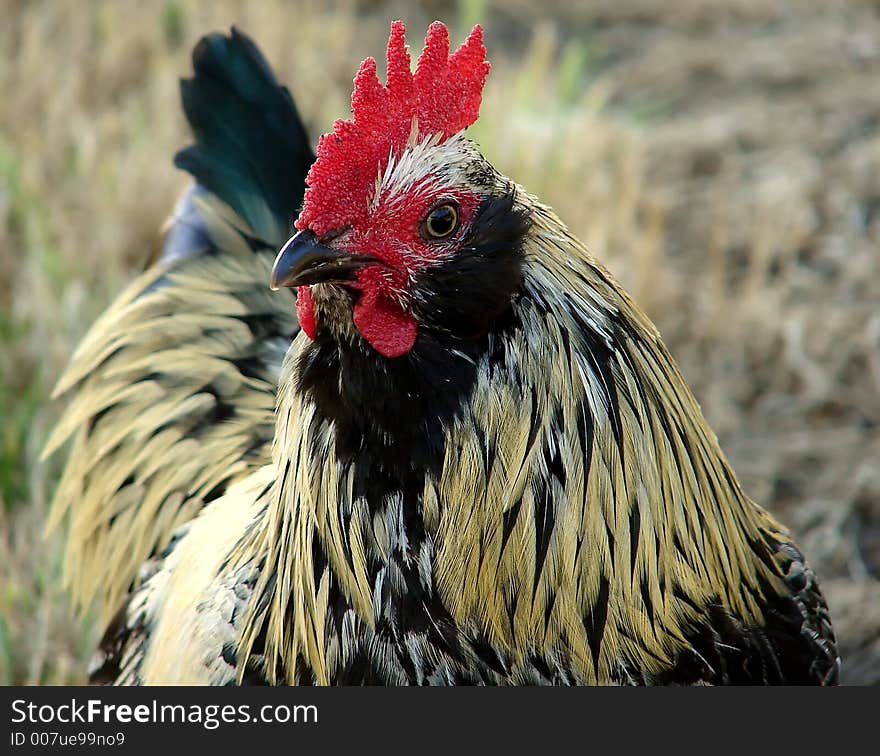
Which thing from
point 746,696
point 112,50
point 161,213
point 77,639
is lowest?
point 746,696

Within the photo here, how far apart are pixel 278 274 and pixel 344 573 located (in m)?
0.52

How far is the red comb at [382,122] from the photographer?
166 cm

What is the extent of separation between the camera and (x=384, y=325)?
5.34 feet

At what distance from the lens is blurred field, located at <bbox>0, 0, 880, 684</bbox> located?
11.1 feet

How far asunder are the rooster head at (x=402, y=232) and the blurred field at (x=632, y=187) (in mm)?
1685

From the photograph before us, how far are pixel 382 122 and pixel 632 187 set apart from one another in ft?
9.41

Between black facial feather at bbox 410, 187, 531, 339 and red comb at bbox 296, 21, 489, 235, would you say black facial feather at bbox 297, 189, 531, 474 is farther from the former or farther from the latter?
red comb at bbox 296, 21, 489, 235

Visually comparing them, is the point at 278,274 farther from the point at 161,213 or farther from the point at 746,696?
the point at 161,213

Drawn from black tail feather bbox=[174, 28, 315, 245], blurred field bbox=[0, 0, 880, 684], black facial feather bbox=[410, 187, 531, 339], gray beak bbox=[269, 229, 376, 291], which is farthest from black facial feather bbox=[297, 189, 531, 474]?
blurred field bbox=[0, 0, 880, 684]

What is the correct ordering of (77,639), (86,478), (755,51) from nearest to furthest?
(86,478) < (77,639) < (755,51)

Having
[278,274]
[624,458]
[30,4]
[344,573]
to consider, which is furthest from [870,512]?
[30,4]

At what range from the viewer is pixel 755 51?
19.1ft

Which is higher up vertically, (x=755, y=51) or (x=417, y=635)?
(x=755, y=51)

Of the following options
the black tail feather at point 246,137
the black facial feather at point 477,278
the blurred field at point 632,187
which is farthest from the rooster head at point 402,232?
the blurred field at point 632,187
